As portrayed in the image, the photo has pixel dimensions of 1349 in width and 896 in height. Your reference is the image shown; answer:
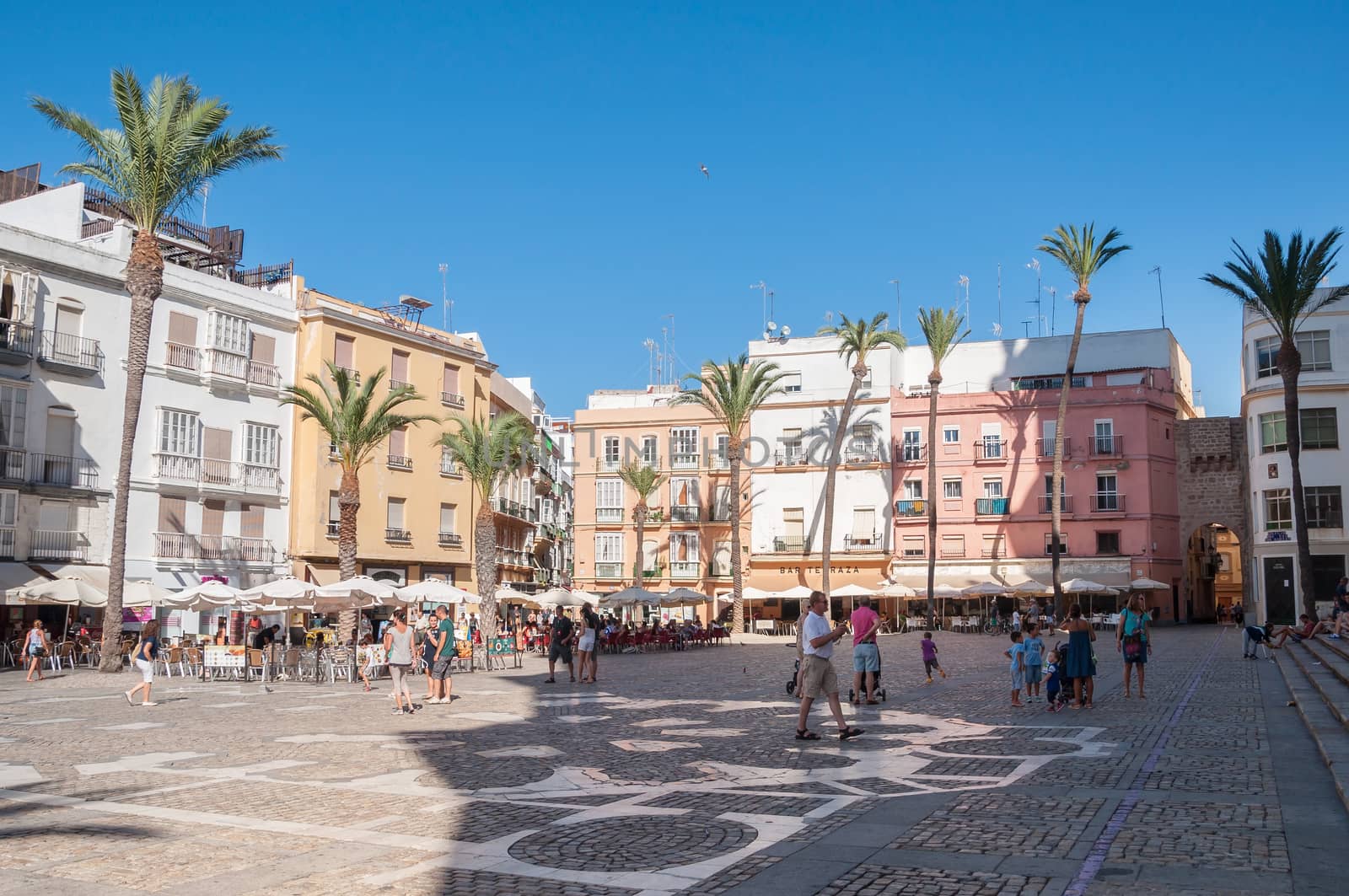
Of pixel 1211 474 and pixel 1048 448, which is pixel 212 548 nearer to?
pixel 1048 448

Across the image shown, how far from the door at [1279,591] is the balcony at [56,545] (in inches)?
1668

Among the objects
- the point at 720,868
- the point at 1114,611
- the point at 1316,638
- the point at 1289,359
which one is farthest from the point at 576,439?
the point at 720,868

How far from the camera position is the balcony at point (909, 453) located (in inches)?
2382

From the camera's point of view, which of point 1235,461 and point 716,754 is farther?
point 1235,461

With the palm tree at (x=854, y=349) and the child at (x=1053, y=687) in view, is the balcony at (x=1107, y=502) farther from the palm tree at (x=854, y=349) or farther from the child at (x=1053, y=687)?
the child at (x=1053, y=687)

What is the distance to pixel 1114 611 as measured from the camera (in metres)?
55.4

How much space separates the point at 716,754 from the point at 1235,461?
51778 millimetres

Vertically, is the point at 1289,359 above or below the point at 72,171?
below

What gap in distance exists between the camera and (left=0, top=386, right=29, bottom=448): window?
110 feet

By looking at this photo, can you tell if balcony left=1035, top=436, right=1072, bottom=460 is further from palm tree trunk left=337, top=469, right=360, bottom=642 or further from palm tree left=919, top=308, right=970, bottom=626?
palm tree trunk left=337, top=469, right=360, bottom=642

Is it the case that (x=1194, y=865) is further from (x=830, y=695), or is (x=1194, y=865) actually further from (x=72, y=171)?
(x=72, y=171)

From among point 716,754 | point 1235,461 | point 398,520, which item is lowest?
point 716,754

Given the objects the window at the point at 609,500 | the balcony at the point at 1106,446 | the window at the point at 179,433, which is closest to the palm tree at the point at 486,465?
the window at the point at 179,433

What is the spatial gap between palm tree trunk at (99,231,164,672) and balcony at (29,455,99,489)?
24.0 ft
